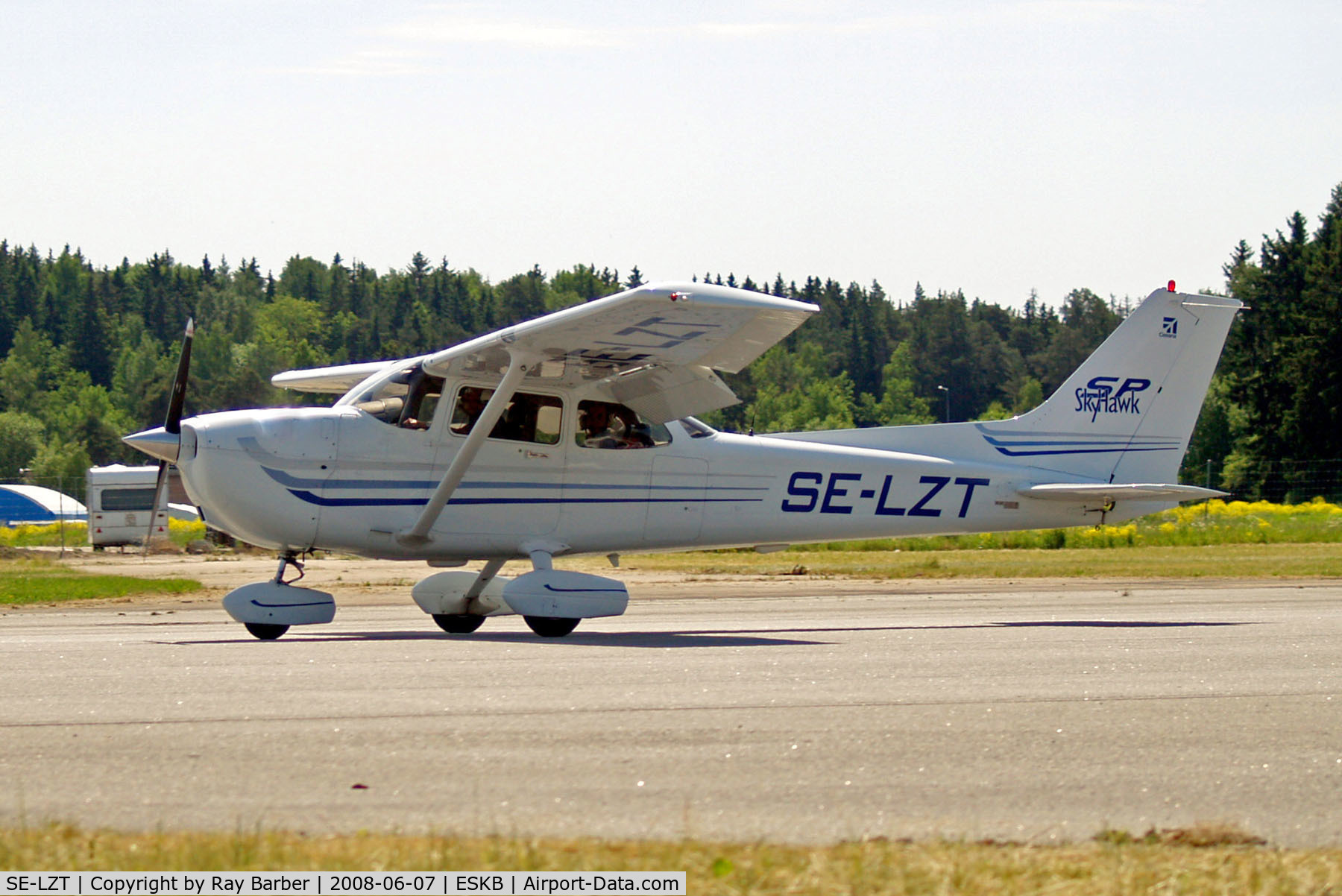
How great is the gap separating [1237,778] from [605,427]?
843 cm

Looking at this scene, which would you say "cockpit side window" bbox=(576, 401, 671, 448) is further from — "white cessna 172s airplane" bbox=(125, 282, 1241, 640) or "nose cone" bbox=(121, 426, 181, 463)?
"nose cone" bbox=(121, 426, 181, 463)

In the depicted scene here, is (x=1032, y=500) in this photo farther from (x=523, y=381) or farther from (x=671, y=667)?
(x=671, y=667)

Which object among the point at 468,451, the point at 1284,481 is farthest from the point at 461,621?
the point at 1284,481

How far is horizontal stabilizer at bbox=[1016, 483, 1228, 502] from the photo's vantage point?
14.2 m

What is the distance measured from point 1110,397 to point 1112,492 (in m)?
1.34

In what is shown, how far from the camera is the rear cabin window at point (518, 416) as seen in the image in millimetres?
13062

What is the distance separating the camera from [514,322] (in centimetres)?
→ 16012

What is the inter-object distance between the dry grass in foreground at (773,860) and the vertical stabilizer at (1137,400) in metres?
11.1

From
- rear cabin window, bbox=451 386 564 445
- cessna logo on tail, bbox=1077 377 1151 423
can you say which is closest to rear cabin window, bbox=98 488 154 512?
rear cabin window, bbox=451 386 564 445

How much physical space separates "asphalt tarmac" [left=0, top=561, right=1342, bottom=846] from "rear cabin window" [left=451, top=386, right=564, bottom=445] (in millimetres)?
1962

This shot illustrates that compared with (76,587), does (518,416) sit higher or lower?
higher

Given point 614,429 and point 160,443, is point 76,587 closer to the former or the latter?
point 160,443

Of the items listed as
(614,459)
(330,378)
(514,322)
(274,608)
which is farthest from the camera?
(514,322)
